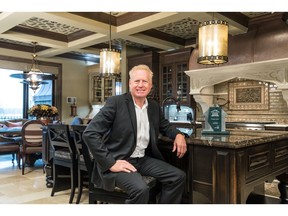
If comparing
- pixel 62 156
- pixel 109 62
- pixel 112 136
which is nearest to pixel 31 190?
pixel 62 156

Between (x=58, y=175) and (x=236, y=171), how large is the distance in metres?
2.36

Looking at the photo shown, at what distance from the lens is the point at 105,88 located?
7.54m

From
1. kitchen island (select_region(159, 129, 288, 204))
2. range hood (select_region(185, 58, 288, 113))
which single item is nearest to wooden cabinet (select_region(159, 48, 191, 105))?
range hood (select_region(185, 58, 288, 113))

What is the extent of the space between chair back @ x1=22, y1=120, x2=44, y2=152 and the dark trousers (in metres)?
3.16

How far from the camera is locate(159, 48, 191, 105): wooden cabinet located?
5.94 m

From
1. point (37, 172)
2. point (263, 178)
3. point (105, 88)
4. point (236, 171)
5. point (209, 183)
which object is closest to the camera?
point (236, 171)

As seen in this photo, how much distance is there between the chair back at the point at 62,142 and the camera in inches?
115

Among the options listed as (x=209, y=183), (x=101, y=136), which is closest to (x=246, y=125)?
(x=209, y=183)

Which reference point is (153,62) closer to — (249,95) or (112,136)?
(249,95)

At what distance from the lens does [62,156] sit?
3.12 meters

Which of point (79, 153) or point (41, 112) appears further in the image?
point (41, 112)

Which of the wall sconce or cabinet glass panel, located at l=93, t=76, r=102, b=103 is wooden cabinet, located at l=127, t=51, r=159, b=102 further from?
the wall sconce

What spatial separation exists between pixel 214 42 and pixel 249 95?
3.27m

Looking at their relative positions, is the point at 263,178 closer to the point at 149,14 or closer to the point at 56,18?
the point at 149,14
